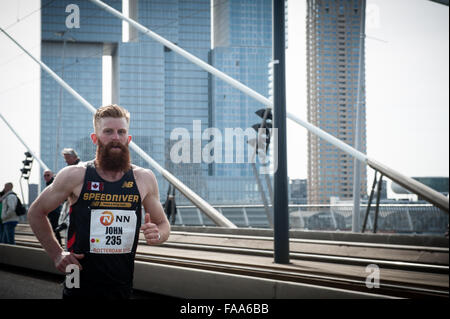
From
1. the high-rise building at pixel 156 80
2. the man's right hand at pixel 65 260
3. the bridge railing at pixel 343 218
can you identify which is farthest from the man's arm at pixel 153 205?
the bridge railing at pixel 343 218

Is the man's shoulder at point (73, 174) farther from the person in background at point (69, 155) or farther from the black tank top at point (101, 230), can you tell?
the person in background at point (69, 155)

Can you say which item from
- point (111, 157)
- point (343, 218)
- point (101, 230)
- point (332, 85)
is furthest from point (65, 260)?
point (332, 85)

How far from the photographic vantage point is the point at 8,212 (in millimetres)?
12016

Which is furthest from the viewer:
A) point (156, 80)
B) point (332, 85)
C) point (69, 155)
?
point (332, 85)

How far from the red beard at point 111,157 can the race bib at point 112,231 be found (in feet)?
0.67

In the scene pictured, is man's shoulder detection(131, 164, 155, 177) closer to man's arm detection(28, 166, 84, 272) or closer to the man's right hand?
man's arm detection(28, 166, 84, 272)

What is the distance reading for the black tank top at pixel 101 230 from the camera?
8.14 ft

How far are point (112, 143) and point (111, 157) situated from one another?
2.6 inches

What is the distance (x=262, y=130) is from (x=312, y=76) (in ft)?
153

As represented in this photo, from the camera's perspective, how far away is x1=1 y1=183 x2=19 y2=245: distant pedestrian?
39.4 ft

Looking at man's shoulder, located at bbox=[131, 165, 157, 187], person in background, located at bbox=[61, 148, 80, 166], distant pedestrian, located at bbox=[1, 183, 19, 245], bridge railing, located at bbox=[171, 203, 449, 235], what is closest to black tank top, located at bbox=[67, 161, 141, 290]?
man's shoulder, located at bbox=[131, 165, 157, 187]

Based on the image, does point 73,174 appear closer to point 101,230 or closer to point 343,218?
point 101,230

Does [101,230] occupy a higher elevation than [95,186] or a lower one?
lower
